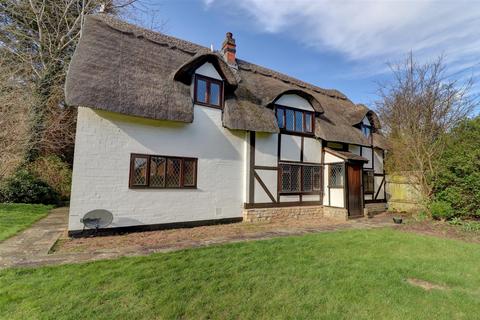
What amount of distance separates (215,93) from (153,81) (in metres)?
2.37

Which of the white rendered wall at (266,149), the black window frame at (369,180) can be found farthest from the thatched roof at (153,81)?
the black window frame at (369,180)

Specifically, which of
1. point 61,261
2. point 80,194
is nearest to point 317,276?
point 61,261

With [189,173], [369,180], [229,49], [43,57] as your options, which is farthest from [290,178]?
[43,57]

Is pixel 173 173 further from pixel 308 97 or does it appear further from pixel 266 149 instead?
pixel 308 97

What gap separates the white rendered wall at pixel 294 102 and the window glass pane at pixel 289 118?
0.28m

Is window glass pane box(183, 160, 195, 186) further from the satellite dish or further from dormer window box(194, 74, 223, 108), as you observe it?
the satellite dish

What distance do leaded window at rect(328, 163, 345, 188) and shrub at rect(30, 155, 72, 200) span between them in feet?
45.3

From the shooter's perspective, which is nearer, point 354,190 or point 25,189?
point 25,189

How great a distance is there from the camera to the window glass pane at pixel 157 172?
8344mm

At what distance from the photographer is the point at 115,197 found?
7.68 m

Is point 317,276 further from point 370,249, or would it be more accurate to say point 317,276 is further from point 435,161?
point 435,161

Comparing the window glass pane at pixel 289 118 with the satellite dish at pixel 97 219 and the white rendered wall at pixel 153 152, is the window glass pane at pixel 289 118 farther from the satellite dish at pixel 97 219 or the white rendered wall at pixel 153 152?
Result: the satellite dish at pixel 97 219

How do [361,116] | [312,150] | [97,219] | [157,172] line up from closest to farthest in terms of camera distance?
[97,219]
[157,172]
[312,150]
[361,116]

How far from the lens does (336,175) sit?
12117 mm
